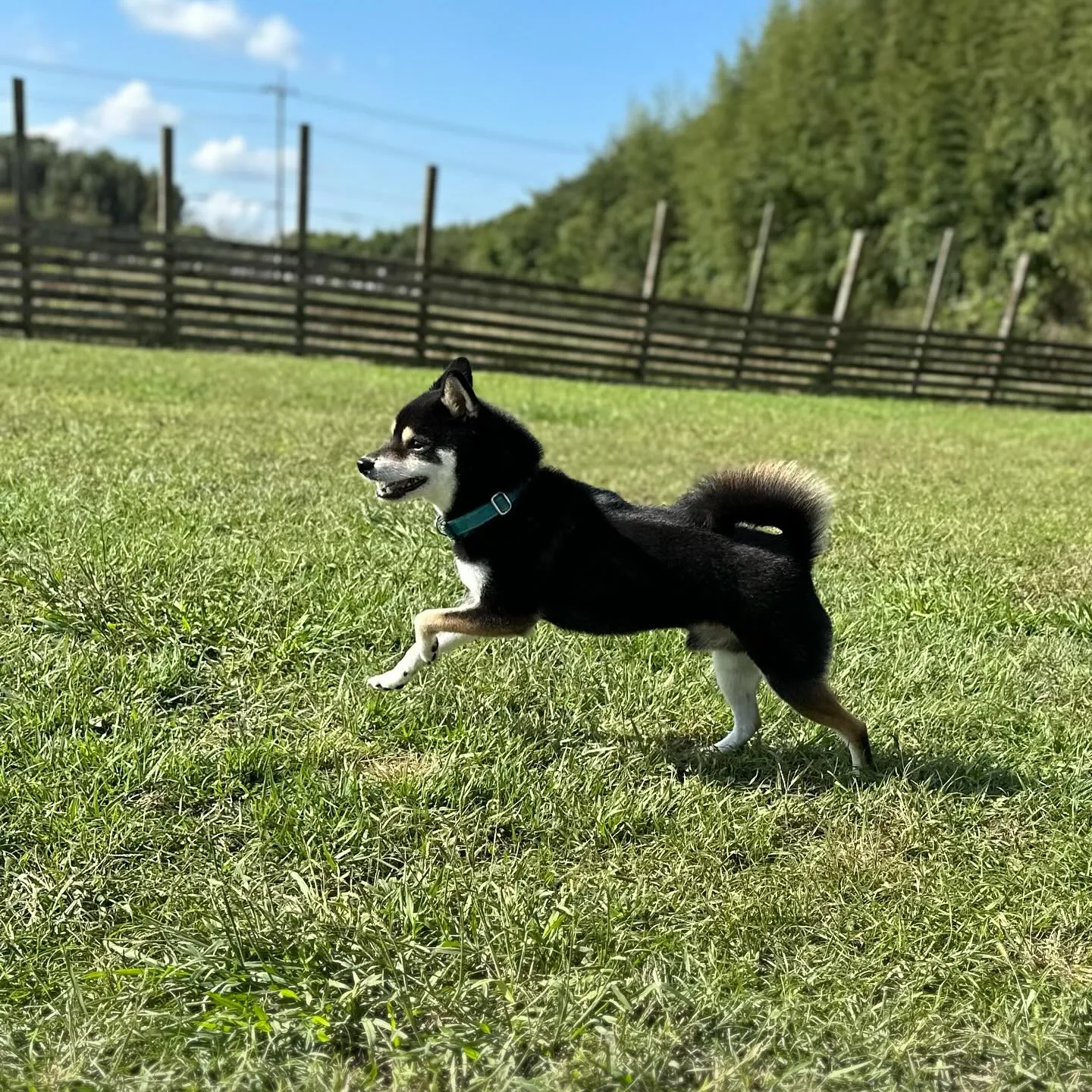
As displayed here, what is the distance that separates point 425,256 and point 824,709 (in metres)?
12.9

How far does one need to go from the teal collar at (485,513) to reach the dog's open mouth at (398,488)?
151 millimetres

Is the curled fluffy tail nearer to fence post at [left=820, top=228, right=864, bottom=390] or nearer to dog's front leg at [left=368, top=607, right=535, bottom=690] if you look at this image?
dog's front leg at [left=368, top=607, right=535, bottom=690]

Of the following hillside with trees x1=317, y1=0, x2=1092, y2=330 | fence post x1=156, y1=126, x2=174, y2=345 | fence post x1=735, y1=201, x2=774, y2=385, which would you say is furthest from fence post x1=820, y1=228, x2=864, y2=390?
fence post x1=156, y1=126, x2=174, y2=345

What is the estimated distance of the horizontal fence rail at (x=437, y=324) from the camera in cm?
1270

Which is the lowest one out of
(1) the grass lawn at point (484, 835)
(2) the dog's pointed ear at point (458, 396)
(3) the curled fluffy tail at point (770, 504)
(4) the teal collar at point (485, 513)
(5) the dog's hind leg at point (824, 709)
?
(1) the grass lawn at point (484, 835)

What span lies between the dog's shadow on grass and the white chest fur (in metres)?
0.75

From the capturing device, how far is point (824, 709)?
97.9 inches

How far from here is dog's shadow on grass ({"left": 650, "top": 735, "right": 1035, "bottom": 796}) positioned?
102 inches

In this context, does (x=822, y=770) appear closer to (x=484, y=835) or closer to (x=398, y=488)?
(x=484, y=835)

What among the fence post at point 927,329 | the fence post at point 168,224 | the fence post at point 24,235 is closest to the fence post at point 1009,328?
the fence post at point 927,329

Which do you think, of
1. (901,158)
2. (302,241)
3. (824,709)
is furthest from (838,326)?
(824,709)

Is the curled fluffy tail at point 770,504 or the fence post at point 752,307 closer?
the curled fluffy tail at point 770,504

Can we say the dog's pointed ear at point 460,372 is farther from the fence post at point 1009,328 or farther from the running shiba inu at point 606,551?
the fence post at point 1009,328

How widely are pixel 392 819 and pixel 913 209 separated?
29.1 metres
